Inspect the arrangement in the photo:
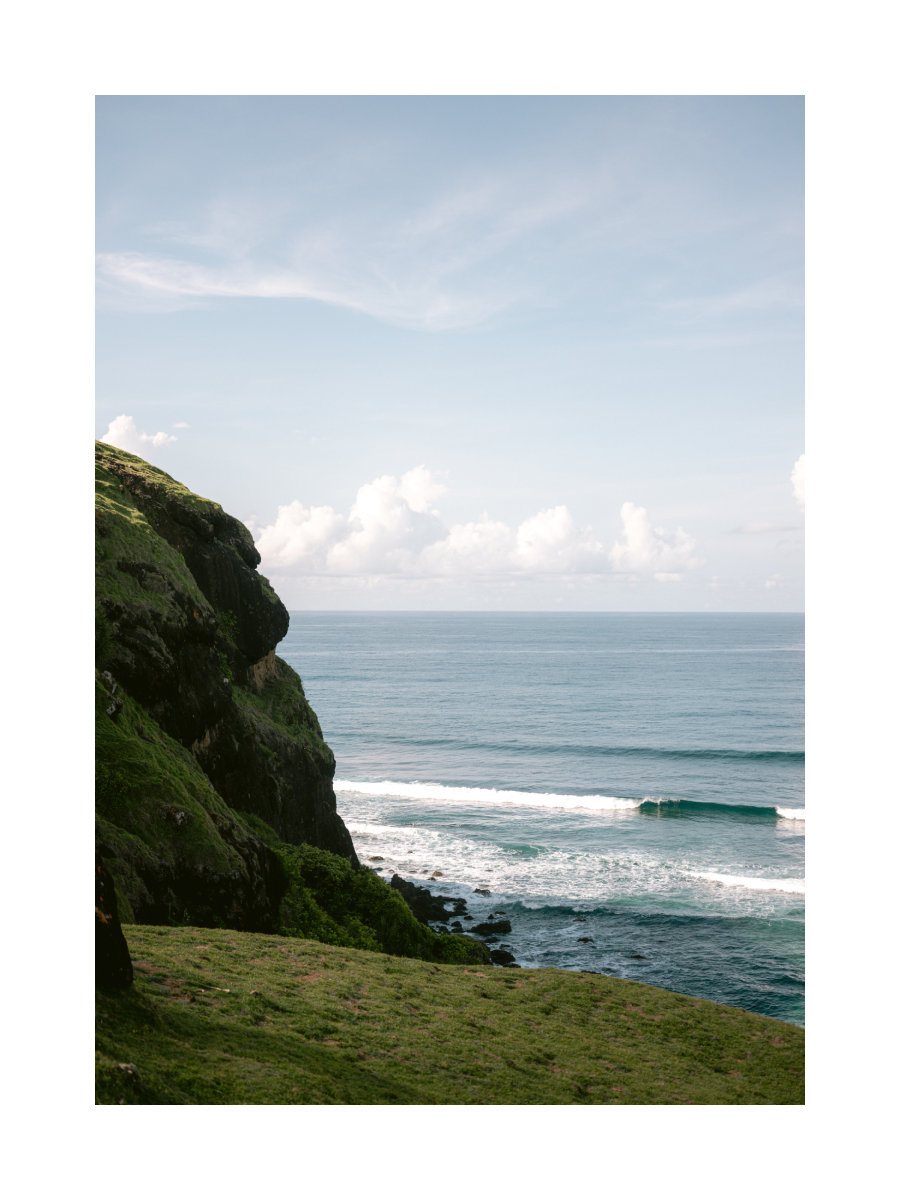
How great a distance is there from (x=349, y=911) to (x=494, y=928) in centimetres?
1001

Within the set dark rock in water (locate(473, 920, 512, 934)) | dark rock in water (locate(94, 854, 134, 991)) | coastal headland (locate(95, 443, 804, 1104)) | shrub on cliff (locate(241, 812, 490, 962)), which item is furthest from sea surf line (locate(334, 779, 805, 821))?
dark rock in water (locate(94, 854, 134, 991))

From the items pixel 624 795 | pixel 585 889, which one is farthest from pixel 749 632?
Answer: pixel 585 889

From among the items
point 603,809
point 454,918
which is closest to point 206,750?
point 454,918

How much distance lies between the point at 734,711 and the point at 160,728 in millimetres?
65723

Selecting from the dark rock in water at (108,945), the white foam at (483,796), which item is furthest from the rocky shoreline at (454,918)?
the dark rock in water at (108,945)

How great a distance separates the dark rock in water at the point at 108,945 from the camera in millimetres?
7332

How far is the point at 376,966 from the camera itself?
42.8 feet

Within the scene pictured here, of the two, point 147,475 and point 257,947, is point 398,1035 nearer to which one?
point 257,947

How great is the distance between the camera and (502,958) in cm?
2458

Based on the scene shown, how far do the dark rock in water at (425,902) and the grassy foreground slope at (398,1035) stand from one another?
14540 millimetres

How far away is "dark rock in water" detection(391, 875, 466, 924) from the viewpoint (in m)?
28.1

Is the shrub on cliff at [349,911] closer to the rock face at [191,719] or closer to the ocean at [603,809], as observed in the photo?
the rock face at [191,719]

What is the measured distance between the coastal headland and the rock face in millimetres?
60
